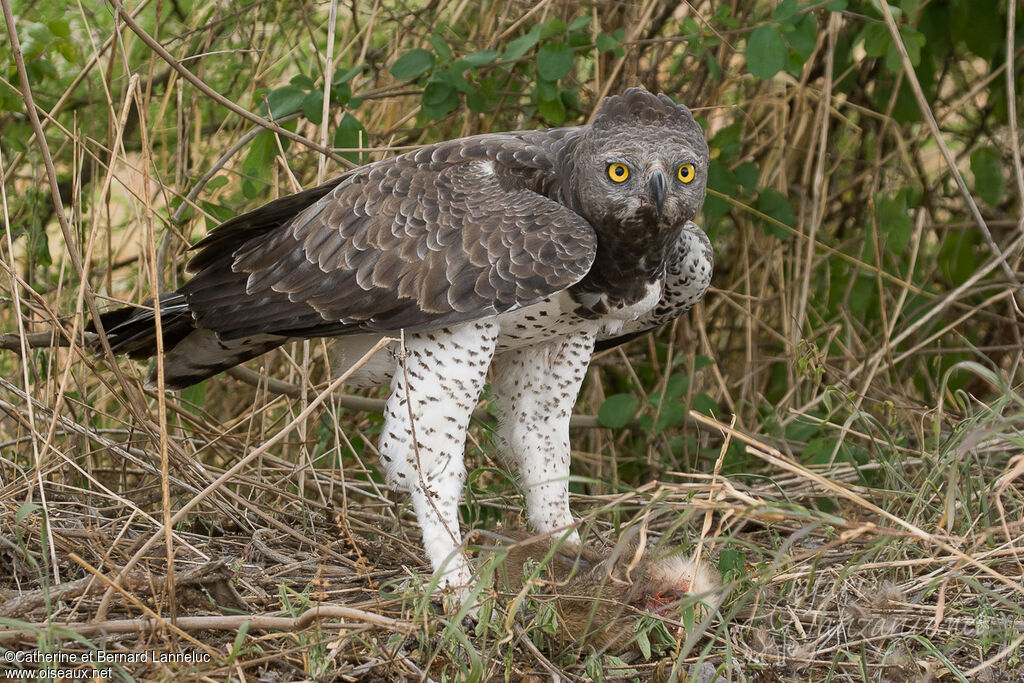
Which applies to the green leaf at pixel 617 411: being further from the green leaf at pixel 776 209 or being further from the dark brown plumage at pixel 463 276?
the green leaf at pixel 776 209

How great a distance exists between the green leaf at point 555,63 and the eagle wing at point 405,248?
0.37 meters

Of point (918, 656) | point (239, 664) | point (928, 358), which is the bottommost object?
point (928, 358)

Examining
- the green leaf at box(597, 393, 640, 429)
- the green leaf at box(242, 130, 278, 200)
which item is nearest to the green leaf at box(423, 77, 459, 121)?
the green leaf at box(242, 130, 278, 200)

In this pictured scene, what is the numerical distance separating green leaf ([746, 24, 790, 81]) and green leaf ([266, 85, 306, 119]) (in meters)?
1.66

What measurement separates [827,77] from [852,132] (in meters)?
1.05

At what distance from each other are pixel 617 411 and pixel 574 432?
0.95 m

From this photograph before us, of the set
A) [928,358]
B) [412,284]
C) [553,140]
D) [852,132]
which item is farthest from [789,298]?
[412,284]

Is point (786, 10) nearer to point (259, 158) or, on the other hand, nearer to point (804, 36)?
point (804, 36)

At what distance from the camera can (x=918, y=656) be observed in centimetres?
272

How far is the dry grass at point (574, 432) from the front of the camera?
2510 mm

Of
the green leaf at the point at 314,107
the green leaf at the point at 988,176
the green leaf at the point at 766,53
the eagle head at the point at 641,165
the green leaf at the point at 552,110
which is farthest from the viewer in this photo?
the green leaf at the point at 988,176

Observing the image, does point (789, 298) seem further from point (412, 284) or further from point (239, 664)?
point (239, 664)

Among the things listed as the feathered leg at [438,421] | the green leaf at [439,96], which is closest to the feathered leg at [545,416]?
the feathered leg at [438,421]

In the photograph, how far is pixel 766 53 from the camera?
12.2 ft
